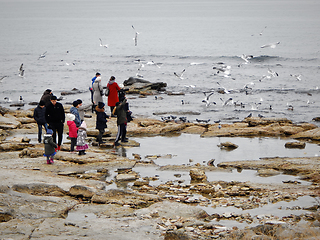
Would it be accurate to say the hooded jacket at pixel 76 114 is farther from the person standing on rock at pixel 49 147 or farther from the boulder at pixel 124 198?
the boulder at pixel 124 198

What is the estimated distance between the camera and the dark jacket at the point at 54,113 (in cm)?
1237

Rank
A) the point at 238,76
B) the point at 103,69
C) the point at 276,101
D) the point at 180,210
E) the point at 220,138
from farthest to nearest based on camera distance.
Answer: the point at 103,69 → the point at 238,76 → the point at 276,101 → the point at 220,138 → the point at 180,210

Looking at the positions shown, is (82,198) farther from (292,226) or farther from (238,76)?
(238,76)

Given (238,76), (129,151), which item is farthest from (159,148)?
(238,76)

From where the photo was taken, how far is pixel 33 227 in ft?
23.1

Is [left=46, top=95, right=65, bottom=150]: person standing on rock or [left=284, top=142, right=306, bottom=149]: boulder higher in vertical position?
[left=46, top=95, right=65, bottom=150]: person standing on rock

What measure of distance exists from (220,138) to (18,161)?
7647 mm

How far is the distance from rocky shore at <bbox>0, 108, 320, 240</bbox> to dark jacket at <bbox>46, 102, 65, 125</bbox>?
101cm

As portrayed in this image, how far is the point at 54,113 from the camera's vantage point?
12.4 m

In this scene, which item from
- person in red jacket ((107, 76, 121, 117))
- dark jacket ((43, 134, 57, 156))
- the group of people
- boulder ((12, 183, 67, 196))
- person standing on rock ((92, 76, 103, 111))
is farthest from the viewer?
person standing on rock ((92, 76, 103, 111))

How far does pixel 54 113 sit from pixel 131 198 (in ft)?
15.3

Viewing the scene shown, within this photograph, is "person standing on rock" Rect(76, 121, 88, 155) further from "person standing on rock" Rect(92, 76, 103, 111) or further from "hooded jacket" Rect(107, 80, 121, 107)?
"person standing on rock" Rect(92, 76, 103, 111)

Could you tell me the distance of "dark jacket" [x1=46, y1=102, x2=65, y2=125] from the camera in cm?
1237

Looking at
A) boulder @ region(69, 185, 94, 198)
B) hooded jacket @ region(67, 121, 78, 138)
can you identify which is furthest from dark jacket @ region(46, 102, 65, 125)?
boulder @ region(69, 185, 94, 198)
